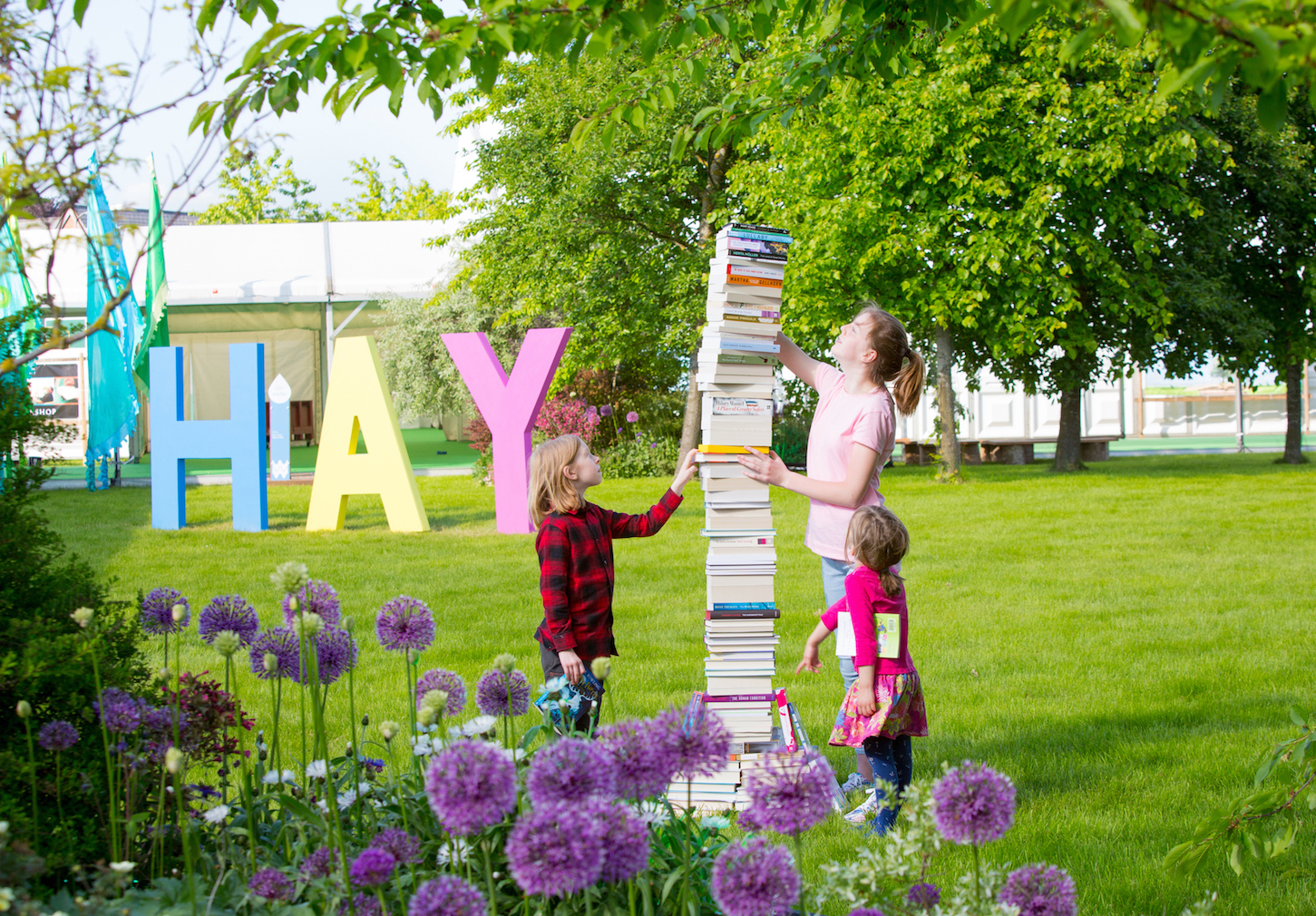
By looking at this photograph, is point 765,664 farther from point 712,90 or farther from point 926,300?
point 712,90

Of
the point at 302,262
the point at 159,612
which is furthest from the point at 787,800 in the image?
the point at 302,262

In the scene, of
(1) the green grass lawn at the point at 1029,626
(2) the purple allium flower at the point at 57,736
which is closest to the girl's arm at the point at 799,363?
(1) the green grass lawn at the point at 1029,626

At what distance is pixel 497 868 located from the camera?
224cm

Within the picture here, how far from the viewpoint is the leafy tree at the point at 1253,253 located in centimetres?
1922

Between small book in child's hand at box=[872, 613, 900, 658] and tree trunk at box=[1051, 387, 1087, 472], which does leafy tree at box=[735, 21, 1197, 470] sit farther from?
small book in child's hand at box=[872, 613, 900, 658]

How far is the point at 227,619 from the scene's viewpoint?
2447mm

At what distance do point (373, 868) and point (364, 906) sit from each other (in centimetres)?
29

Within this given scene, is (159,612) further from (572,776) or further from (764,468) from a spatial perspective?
(764,468)

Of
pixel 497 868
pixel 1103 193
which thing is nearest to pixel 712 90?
pixel 1103 193

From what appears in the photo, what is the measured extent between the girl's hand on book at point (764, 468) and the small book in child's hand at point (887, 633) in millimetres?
561

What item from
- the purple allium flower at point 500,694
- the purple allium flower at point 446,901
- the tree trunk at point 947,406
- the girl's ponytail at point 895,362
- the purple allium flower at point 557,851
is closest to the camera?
the purple allium flower at point 557,851

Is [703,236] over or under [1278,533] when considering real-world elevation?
over

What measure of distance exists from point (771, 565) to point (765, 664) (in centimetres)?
36

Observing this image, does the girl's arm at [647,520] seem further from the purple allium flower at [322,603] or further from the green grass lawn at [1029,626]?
the purple allium flower at [322,603]
